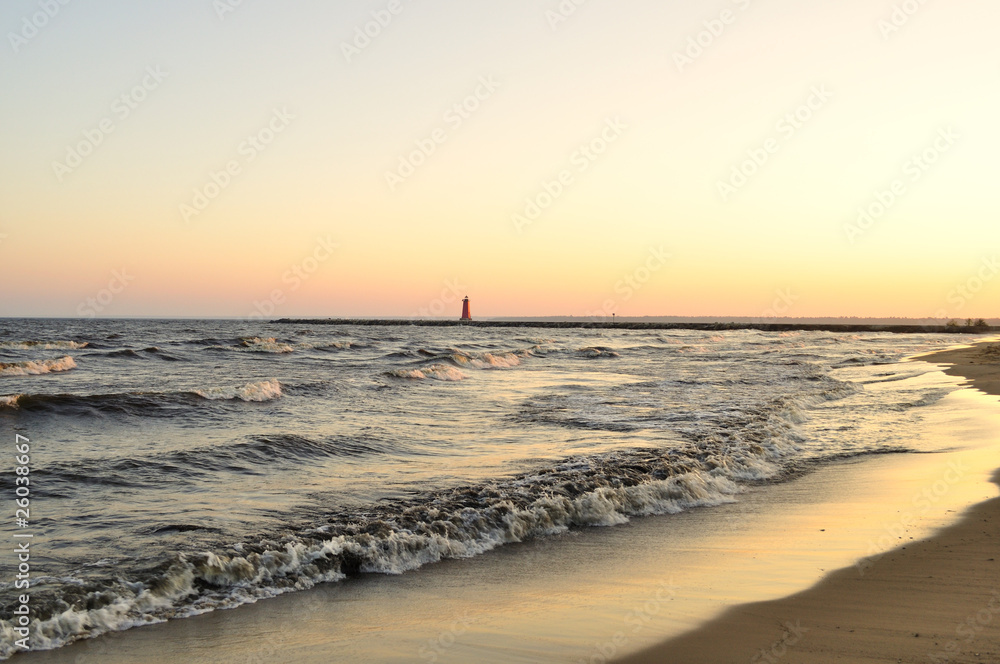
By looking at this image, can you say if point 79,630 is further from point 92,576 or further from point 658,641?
point 658,641

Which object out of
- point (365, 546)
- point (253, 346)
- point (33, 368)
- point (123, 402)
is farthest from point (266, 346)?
point (365, 546)

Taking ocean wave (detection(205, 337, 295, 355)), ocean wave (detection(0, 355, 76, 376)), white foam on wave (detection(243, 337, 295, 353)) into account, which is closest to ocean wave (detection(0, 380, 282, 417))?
ocean wave (detection(0, 355, 76, 376))

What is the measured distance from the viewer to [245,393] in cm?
1703

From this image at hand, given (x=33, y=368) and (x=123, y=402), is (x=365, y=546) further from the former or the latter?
(x=33, y=368)

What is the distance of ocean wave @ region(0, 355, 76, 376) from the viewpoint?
23.1 m

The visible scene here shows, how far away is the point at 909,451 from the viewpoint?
11.0 metres

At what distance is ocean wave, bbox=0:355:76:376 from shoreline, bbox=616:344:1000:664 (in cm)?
2459

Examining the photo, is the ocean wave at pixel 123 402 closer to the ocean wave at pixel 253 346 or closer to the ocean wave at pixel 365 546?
the ocean wave at pixel 365 546

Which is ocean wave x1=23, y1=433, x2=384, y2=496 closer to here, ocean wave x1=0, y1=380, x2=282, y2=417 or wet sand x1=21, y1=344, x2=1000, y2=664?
ocean wave x1=0, y1=380, x2=282, y2=417

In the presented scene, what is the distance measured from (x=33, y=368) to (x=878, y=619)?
1029 inches

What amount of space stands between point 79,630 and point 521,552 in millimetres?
3567

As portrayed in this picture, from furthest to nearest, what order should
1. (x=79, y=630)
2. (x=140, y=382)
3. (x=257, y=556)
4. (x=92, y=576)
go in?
(x=140, y=382) → (x=257, y=556) → (x=92, y=576) → (x=79, y=630)

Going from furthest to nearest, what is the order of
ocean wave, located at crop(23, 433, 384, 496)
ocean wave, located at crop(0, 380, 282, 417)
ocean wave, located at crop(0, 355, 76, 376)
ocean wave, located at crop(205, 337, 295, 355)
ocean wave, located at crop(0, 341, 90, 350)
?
ocean wave, located at crop(205, 337, 295, 355) → ocean wave, located at crop(0, 341, 90, 350) → ocean wave, located at crop(0, 355, 76, 376) → ocean wave, located at crop(0, 380, 282, 417) → ocean wave, located at crop(23, 433, 384, 496)

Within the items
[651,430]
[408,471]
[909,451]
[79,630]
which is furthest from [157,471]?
[909,451]
